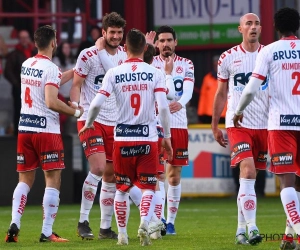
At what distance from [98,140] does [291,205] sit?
3.03 m

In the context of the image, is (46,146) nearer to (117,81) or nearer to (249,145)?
(117,81)

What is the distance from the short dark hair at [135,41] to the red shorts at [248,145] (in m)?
1.42

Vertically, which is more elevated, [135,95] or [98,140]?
[135,95]

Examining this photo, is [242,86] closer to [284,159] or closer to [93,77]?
[284,159]

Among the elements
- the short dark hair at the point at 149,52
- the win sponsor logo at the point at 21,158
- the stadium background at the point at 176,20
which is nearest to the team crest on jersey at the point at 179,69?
the short dark hair at the point at 149,52

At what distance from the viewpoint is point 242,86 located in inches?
493

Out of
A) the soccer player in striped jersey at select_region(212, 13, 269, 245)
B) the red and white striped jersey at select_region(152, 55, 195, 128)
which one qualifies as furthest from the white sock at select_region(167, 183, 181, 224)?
the soccer player in striped jersey at select_region(212, 13, 269, 245)

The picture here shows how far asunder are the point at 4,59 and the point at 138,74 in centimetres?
1130

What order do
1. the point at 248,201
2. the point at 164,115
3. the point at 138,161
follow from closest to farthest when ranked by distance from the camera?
1. the point at 164,115
2. the point at 138,161
3. the point at 248,201

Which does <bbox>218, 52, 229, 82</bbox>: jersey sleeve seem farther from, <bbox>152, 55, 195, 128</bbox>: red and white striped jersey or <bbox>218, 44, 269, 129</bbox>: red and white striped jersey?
<bbox>152, 55, 195, 128</bbox>: red and white striped jersey

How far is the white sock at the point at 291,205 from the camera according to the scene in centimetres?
1082

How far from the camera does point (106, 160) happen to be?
13422 mm

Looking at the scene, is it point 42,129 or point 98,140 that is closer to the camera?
point 42,129

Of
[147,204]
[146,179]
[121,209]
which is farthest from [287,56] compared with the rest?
[121,209]
